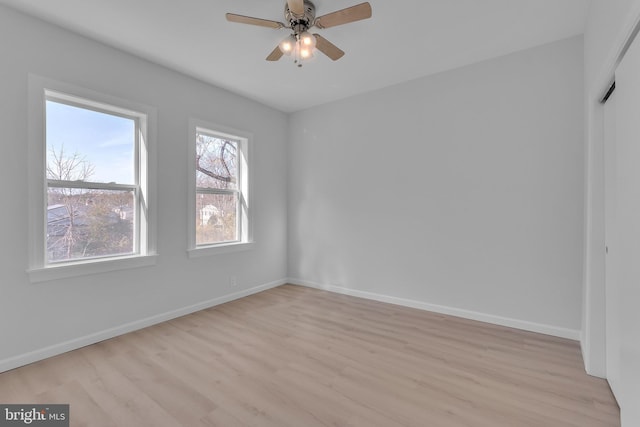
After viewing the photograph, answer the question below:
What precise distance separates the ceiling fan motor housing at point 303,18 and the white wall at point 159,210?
6.09 feet

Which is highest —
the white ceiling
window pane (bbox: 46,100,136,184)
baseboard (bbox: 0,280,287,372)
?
the white ceiling

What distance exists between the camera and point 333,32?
268 centimetres

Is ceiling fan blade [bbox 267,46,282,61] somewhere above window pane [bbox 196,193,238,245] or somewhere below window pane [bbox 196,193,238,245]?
above

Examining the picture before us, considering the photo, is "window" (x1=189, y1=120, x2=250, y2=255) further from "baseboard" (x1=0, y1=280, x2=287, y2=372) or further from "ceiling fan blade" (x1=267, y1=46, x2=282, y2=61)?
"ceiling fan blade" (x1=267, y1=46, x2=282, y2=61)

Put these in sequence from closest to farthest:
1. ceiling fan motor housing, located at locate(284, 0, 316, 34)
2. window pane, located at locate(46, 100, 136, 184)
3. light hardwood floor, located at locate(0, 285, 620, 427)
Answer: light hardwood floor, located at locate(0, 285, 620, 427) < ceiling fan motor housing, located at locate(284, 0, 316, 34) < window pane, located at locate(46, 100, 136, 184)

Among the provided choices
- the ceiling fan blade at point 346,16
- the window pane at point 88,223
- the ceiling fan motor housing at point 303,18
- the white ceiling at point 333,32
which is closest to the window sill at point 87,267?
the window pane at point 88,223

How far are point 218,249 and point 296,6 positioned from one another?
2.91 metres

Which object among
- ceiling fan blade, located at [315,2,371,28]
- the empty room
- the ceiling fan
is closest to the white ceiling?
the empty room

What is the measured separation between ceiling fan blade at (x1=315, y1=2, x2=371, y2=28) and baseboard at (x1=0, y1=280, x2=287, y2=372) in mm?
3284

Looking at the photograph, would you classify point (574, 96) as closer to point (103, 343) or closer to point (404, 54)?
point (404, 54)

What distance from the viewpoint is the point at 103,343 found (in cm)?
275

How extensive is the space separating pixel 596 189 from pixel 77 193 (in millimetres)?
4333

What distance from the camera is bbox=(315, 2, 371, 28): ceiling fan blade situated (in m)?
1.96

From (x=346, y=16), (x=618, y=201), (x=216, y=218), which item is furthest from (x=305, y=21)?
(x=216, y=218)
